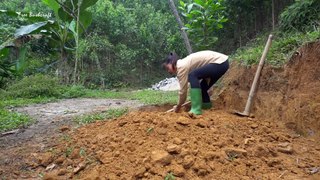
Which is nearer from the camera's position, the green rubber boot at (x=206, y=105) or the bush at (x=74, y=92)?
the green rubber boot at (x=206, y=105)

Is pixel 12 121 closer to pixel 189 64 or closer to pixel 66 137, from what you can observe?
pixel 66 137

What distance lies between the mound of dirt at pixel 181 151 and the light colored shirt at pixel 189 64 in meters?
0.57

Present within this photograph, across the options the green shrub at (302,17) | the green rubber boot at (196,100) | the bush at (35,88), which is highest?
the green shrub at (302,17)

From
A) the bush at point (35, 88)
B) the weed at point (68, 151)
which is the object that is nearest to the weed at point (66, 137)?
the weed at point (68, 151)

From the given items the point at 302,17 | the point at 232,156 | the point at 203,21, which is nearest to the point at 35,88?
the point at 203,21

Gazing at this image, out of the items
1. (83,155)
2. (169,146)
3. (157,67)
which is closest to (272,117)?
(169,146)

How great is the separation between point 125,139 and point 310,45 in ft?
8.55

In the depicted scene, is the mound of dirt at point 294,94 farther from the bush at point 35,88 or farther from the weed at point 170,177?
the bush at point 35,88

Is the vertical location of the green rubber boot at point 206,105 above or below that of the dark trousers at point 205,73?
below

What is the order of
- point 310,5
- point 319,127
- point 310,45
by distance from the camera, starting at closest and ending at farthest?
point 319,127 < point 310,45 < point 310,5

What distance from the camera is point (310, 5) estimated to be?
5.62 metres

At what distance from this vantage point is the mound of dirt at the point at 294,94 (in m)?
3.69

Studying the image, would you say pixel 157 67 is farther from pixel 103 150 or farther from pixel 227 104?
pixel 103 150

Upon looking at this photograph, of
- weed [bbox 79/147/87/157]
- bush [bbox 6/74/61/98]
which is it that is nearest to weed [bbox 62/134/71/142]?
weed [bbox 79/147/87/157]
